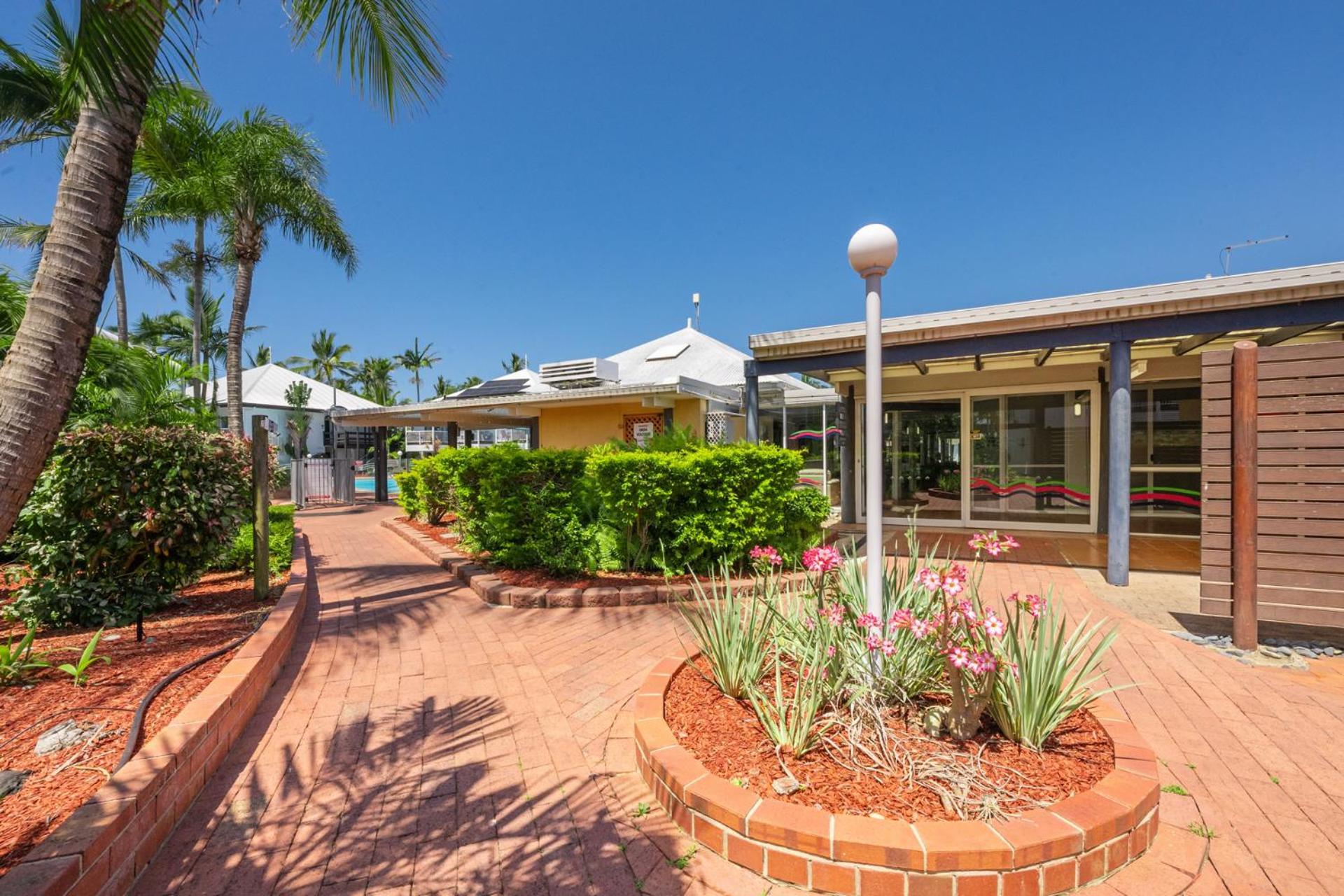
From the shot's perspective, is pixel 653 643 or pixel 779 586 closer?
pixel 779 586

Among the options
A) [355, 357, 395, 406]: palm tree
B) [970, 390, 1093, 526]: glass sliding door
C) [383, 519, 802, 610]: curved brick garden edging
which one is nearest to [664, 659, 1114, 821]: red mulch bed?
[383, 519, 802, 610]: curved brick garden edging

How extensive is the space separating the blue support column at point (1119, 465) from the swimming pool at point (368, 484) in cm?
2522

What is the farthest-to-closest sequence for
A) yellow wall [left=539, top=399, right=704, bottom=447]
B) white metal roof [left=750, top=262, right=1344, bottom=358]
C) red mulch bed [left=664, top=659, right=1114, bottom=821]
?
yellow wall [left=539, top=399, right=704, bottom=447] → white metal roof [left=750, top=262, right=1344, bottom=358] → red mulch bed [left=664, top=659, right=1114, bottom=821]

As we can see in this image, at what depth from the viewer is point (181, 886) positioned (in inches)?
77.7

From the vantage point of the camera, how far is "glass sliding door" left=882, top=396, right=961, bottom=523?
10352 millimetres

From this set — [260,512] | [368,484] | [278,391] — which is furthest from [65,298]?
[278,391]

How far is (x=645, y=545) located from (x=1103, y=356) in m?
7.30

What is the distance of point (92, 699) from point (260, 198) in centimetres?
1145

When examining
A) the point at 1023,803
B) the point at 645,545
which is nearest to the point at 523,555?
the point at 645,545

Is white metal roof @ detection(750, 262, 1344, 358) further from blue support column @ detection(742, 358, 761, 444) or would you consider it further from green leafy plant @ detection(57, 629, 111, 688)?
green leafy plant @ detection(57, 629, 111, 688)

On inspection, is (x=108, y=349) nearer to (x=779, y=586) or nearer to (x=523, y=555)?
(x=523, y=555)

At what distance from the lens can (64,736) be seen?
2.64 metres

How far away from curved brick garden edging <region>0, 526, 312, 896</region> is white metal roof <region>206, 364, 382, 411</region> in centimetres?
3052

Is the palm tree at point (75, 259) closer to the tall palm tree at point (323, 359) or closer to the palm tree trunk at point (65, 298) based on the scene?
the palm tree trunk at point (65, 298)
